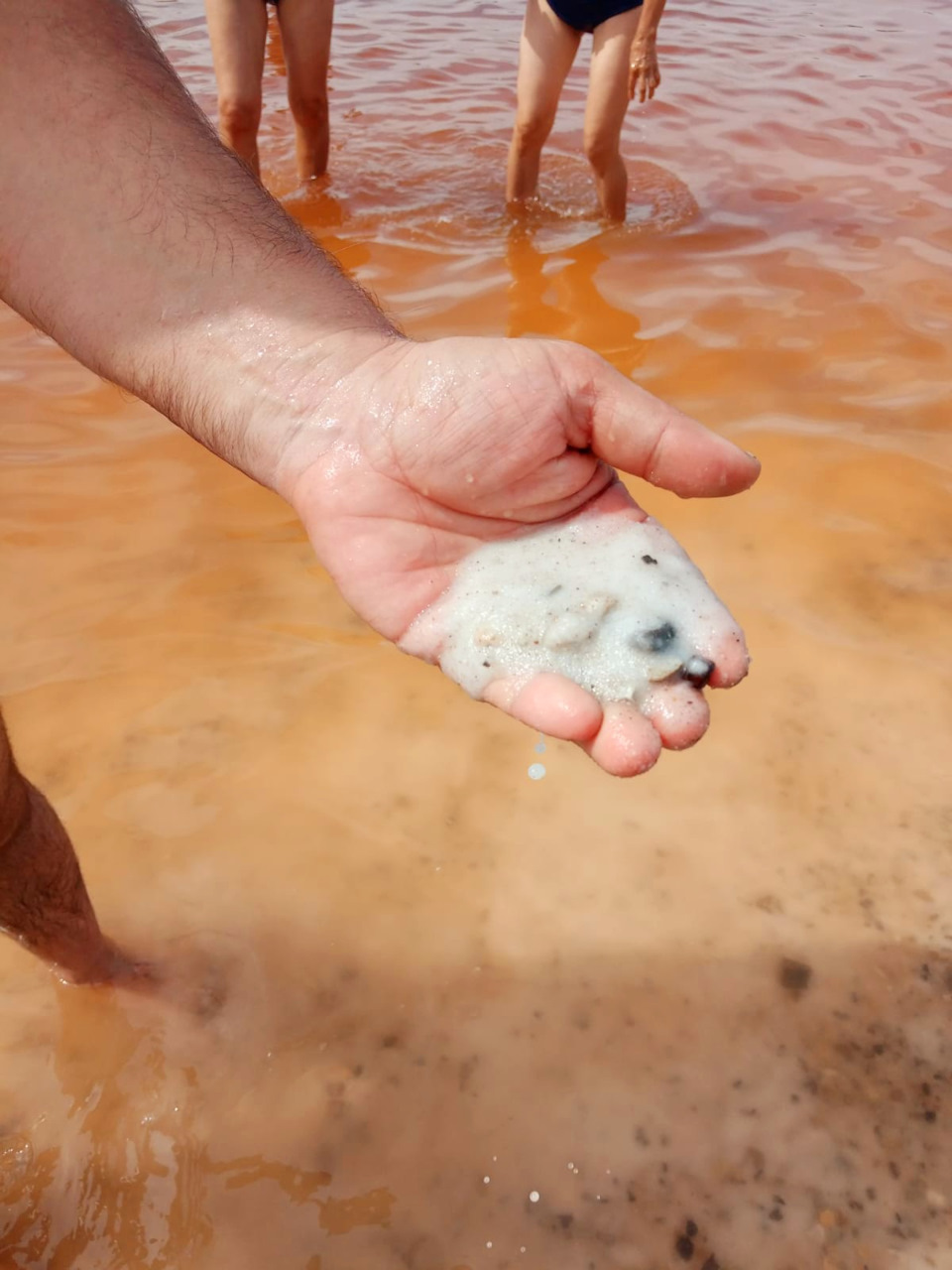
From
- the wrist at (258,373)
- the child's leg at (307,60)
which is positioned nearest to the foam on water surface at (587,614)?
the wrist at (258,373)

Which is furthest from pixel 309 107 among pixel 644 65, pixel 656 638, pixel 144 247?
pixel 656 638

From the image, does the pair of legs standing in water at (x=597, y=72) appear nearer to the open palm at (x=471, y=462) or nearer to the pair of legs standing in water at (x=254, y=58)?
the pair of legs standing in water at (x=254, y=58)

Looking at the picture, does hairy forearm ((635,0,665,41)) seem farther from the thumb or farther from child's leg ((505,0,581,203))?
the thumb

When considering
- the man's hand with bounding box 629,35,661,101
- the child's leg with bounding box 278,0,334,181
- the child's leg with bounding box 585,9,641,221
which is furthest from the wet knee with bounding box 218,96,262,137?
the man's hand with bounding box 629,35,661,101

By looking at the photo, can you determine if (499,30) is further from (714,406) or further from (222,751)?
(222,751)

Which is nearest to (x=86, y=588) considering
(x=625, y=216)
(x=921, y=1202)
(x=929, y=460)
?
(x=921, y=1202)

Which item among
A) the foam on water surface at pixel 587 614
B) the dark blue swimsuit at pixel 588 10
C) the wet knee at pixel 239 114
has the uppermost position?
the dark blue swimsuit at pixel 588 10
